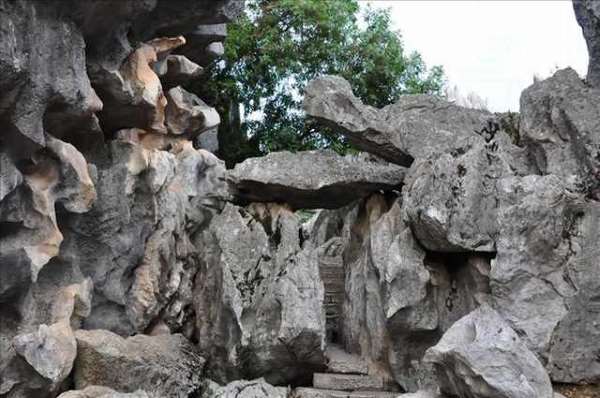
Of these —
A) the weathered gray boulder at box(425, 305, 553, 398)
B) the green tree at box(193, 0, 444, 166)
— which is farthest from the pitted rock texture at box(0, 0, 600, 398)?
the green tree at box(193, 0, 444, 166)

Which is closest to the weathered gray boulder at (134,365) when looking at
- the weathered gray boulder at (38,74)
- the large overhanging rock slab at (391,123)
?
the weathered gray boulder at (38,74)

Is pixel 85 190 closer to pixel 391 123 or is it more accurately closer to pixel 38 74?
pixel 38 74

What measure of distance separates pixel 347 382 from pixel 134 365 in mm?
2871

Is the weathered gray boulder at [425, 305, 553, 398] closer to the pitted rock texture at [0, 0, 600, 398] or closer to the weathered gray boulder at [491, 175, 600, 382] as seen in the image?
the pitted rock texture at [0, 0, 600, 398]

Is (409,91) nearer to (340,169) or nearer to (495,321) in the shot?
(340,169)

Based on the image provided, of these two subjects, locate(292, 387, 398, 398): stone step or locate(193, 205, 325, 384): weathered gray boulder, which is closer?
locate(292, 387, 398, 398): stone step

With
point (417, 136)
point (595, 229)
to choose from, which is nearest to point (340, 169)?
point (417, 136)

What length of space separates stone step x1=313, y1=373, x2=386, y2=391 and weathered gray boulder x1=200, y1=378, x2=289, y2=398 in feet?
1.62

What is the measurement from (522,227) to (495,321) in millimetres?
1723

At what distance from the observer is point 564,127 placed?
1016 cm

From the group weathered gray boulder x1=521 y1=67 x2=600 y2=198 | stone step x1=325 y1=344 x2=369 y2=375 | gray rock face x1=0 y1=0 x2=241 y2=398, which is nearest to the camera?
gray rock face x1=0 y1=0 x2=241 y2=398

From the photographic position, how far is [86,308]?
893 cm

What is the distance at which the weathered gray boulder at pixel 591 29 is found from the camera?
10664 mm

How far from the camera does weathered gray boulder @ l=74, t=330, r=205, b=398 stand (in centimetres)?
845
